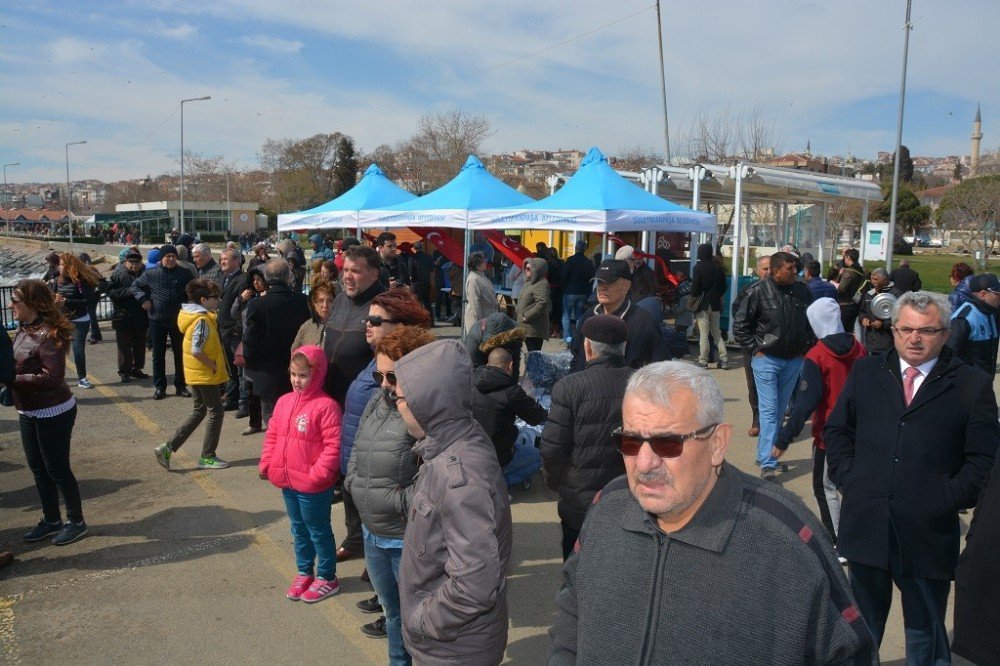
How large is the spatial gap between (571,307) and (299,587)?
8.50 metres

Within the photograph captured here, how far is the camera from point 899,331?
313 cm

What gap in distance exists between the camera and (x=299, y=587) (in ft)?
14.3

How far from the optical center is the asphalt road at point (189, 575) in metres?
3.88

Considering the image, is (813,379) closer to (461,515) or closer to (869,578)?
(869,578)

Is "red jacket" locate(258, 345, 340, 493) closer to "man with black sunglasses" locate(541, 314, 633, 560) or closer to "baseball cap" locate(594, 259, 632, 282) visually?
"man with black sunglasses" locate(541, 314, 633, 560)

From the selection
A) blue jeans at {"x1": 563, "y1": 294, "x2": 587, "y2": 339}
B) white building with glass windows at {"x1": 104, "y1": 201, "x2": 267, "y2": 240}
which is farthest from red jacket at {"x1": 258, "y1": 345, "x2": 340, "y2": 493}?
white building with glass windows at {"x1": 104, "y1": 201, "x2": 267, "y2": 240}

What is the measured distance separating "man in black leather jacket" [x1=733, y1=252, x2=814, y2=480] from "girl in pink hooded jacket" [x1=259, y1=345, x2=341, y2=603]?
3.72 meters

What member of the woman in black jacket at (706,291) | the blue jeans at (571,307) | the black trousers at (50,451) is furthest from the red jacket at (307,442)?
the blue jeans at (571,307)

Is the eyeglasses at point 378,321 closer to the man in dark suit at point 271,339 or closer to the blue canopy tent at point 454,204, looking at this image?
the man in dark suit at point 271,339

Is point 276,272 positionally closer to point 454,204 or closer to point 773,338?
point 773,338

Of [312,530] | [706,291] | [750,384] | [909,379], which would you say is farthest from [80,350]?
[909,379]

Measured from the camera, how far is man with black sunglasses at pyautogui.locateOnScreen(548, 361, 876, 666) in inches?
63.1

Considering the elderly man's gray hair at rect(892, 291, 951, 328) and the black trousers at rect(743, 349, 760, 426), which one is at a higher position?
the elderly man's gray hair at rect(892, 291, 951, 328)

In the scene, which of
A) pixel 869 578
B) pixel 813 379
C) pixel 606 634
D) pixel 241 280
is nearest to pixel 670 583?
pixel 606 634
